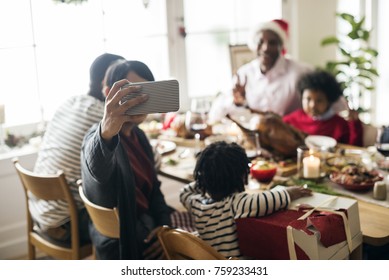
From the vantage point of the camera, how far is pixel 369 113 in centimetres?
350

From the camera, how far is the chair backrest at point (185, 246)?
1.07 metres

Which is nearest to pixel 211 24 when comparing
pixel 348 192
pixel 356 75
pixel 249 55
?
pixel 249 55

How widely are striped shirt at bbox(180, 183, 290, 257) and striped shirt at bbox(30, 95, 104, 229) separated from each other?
1.76 feet

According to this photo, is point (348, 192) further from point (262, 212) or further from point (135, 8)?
point (135, 8)

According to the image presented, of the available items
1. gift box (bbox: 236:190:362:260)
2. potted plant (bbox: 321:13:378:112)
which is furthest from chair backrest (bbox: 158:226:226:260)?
potted plant (bbox: 321:13:378:112)

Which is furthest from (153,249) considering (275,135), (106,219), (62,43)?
(62,43)

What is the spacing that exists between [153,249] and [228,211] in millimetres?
335

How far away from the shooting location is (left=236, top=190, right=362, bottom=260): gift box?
112 cm

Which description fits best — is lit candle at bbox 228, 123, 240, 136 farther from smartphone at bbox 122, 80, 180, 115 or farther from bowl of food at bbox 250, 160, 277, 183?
smartphone at bbox 122, 80, 180, 115

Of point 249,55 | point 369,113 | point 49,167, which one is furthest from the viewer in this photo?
point 369,113

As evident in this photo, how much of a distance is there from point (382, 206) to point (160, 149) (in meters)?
0.94

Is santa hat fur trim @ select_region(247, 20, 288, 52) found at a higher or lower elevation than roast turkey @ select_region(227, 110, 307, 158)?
higher

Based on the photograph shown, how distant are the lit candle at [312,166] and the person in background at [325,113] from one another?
0.67m

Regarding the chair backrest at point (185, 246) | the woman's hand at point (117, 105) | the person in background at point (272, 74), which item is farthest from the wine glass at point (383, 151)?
the person in background at point (272, 74)
